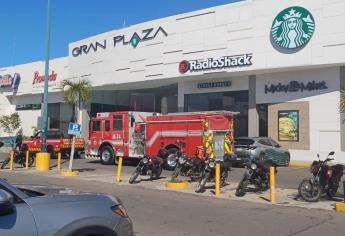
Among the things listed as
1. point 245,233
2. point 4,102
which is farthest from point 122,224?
point 4,102

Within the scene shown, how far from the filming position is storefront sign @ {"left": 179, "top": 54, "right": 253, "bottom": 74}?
2973cm

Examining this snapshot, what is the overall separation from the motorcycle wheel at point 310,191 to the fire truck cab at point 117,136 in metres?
12.9

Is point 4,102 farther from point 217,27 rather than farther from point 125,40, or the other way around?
point 217,27

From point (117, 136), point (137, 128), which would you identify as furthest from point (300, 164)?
point (117, 136)

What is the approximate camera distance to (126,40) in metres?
37.6

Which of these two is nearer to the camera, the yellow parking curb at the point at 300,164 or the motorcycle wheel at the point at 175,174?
the motorcycle wheel at the point at 175,174

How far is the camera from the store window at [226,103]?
31.9m

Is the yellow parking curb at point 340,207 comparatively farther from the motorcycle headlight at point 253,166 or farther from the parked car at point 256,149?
the parked car at point 256,149

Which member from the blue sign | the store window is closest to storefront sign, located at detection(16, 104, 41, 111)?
the store window

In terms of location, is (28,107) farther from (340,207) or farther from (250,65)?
(340,207)

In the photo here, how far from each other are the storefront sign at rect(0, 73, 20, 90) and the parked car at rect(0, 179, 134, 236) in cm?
4968

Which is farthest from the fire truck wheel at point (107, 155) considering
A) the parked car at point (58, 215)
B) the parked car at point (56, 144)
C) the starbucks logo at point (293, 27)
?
the parked car at point (58, 215)

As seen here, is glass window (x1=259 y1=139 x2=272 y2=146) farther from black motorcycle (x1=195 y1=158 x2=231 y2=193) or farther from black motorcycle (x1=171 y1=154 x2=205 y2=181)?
black motorcycle (x1=195 y1=158 x2=231 y2=193)

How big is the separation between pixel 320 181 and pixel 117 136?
14.7 metres
